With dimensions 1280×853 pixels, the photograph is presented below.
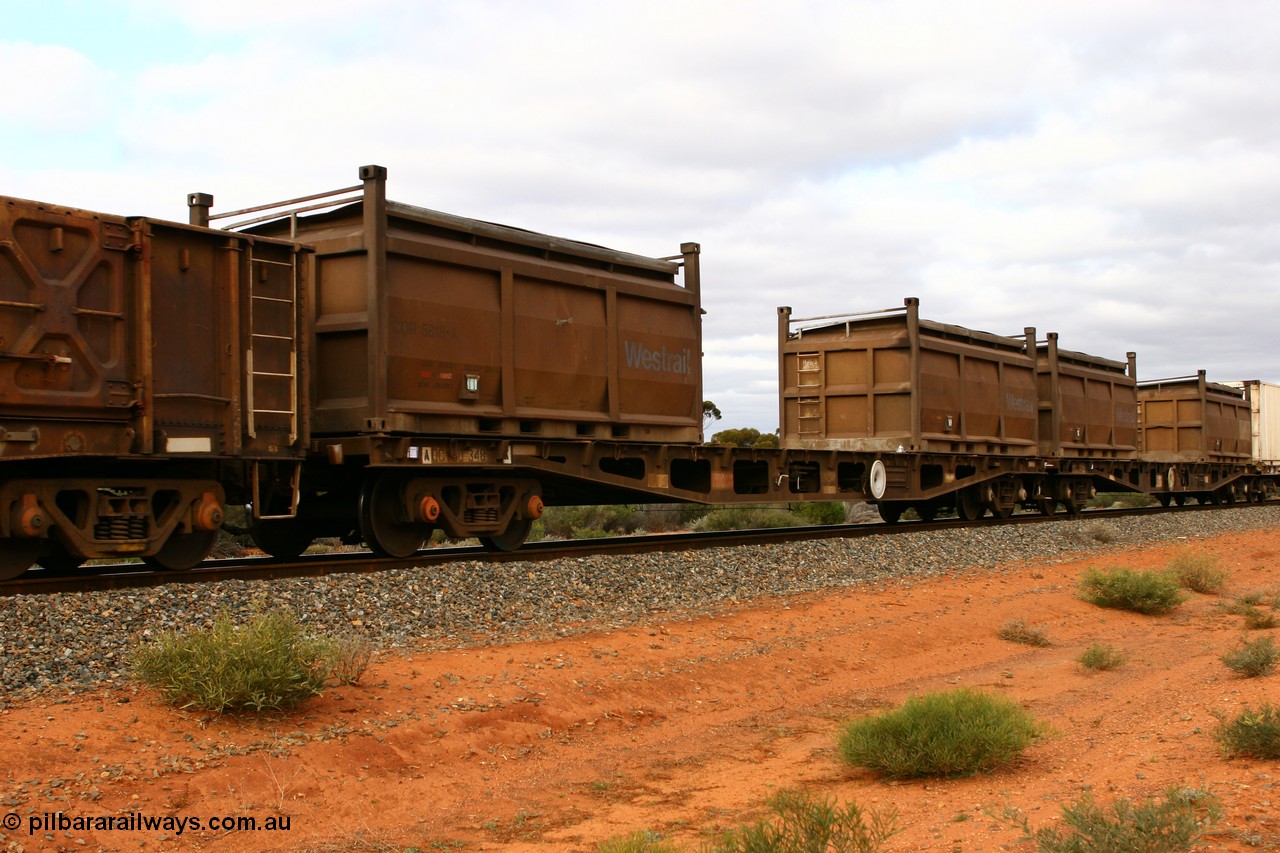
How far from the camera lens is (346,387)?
1133 cm

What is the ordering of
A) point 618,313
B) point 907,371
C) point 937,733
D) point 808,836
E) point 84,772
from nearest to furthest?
point 808,836
point 84,772
point 937,733
point 618,313
point 907,371

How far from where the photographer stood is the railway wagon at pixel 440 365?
11.2 m

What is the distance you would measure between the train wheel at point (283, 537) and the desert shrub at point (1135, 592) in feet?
31.7

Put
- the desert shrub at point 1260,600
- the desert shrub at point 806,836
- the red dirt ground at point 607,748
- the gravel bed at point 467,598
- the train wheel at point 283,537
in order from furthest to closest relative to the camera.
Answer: the desert shrub at point 1260,600, the train wheel at point 283,537, the gravel bed at point 467,598, the red dirt ground at point 607,748, the desert shrub at point 806,836

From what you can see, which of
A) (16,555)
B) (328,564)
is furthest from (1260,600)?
A: (16,555)

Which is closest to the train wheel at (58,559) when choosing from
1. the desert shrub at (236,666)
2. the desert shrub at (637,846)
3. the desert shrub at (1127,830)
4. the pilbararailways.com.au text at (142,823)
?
the desert shrub at (236,666)

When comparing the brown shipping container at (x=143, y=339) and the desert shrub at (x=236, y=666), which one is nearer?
the desert shrub at (x=236, y=666)

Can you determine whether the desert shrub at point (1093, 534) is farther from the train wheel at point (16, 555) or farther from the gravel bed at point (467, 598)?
the train wheel at point (16, 555)

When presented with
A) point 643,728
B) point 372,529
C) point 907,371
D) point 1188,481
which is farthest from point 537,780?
point 1188,481

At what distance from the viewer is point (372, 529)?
37.8ft

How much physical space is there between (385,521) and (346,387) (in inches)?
60.3

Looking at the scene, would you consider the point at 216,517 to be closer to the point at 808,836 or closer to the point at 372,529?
the point at 372,529

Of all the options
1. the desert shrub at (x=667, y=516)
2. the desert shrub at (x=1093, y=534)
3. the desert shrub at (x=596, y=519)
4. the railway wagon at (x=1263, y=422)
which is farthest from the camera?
the railway wagon at (x=1263, y=422)

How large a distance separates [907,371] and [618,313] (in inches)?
290
